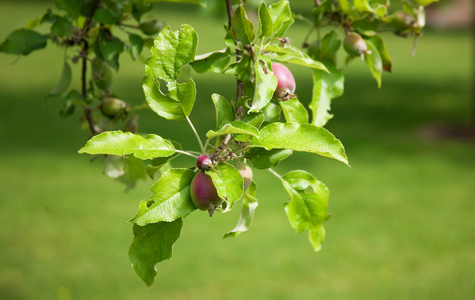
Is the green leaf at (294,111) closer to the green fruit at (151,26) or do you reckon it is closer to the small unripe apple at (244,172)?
the small unripe apple at (244,172)

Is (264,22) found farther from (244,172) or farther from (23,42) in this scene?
(23,42)

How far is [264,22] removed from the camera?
2.47 feet

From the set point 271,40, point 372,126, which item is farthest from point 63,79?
point 372,126

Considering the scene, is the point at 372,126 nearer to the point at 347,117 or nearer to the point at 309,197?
the point at 347,117

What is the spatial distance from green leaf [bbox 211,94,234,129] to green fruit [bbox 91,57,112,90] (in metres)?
0.49

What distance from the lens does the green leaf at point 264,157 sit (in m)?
0.75

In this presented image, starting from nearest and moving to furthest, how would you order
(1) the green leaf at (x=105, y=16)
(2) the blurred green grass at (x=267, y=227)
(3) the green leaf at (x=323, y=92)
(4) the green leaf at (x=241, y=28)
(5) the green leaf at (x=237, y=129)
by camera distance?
(5) the green leaf at (x=237, y=129), (4) the green leaf at (x=241, y=28), (3) the green leaf at (x=323, y=92), (1) the green leaf at (x=105, y=16), (2) the blurred green grass at (x=267, y=227)

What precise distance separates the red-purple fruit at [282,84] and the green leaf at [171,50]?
0.42ft

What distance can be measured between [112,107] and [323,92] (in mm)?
449

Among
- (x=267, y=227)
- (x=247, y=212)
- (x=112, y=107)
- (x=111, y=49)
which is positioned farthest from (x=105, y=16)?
(x=267, y=227)

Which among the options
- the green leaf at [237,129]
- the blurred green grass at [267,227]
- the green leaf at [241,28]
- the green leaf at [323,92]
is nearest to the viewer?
the green leaf at [237,129]

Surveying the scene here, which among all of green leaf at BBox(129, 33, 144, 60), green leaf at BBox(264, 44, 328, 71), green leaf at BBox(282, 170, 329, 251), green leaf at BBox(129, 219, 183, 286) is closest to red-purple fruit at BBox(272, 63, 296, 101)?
green leaf at BBox(264, 44, 328, 71)

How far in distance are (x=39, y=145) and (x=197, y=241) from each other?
94.3 inches

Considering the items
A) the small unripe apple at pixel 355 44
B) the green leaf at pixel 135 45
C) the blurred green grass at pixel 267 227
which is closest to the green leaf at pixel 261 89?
the small unripe apple at pixel 355 44
